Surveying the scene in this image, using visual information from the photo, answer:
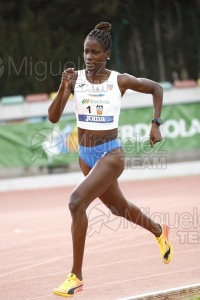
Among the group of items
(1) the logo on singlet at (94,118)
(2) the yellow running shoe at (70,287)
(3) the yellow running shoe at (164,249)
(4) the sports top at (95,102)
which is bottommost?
(3) the yellow running shoe at (164,249)

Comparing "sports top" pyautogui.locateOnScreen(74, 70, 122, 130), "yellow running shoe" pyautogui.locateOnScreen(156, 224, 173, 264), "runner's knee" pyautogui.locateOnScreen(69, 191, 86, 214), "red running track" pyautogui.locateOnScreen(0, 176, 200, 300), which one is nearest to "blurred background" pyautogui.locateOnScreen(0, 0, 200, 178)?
"red running track" pyautogui.locateOnScreen(0, 176, 200, 300)

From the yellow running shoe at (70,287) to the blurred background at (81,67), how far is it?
1350cm

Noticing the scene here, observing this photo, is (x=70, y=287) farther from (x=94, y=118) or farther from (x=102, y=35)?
(x=102, y=35)

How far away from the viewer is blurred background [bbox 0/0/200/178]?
21.6m

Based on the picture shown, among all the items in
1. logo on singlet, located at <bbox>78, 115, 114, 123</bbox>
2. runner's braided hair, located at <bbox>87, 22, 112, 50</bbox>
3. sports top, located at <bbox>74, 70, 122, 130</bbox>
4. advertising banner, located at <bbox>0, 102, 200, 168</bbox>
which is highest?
runner's braided hair, located at <bbox>87, 22, 112, 50</bbox>

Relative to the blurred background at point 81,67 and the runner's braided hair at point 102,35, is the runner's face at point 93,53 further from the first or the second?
the blurred background at point 81,67

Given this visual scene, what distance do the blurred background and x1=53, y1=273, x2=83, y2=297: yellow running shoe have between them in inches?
532

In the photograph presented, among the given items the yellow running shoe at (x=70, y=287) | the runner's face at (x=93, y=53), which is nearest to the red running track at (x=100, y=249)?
the yellow running shoe at (x=70, y=287)

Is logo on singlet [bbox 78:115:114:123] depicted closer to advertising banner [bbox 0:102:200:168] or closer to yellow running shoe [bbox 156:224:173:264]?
yellow running shoe [bbox 156:224:173:264]

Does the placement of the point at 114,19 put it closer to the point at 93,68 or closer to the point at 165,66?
the point at 165,66

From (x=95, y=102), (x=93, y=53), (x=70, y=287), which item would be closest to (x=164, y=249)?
(x=70, y=287)

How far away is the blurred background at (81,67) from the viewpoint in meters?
21.6

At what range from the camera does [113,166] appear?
7977 mm

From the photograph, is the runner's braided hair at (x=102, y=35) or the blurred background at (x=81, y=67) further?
the blurred background at (x=81, y=67)
